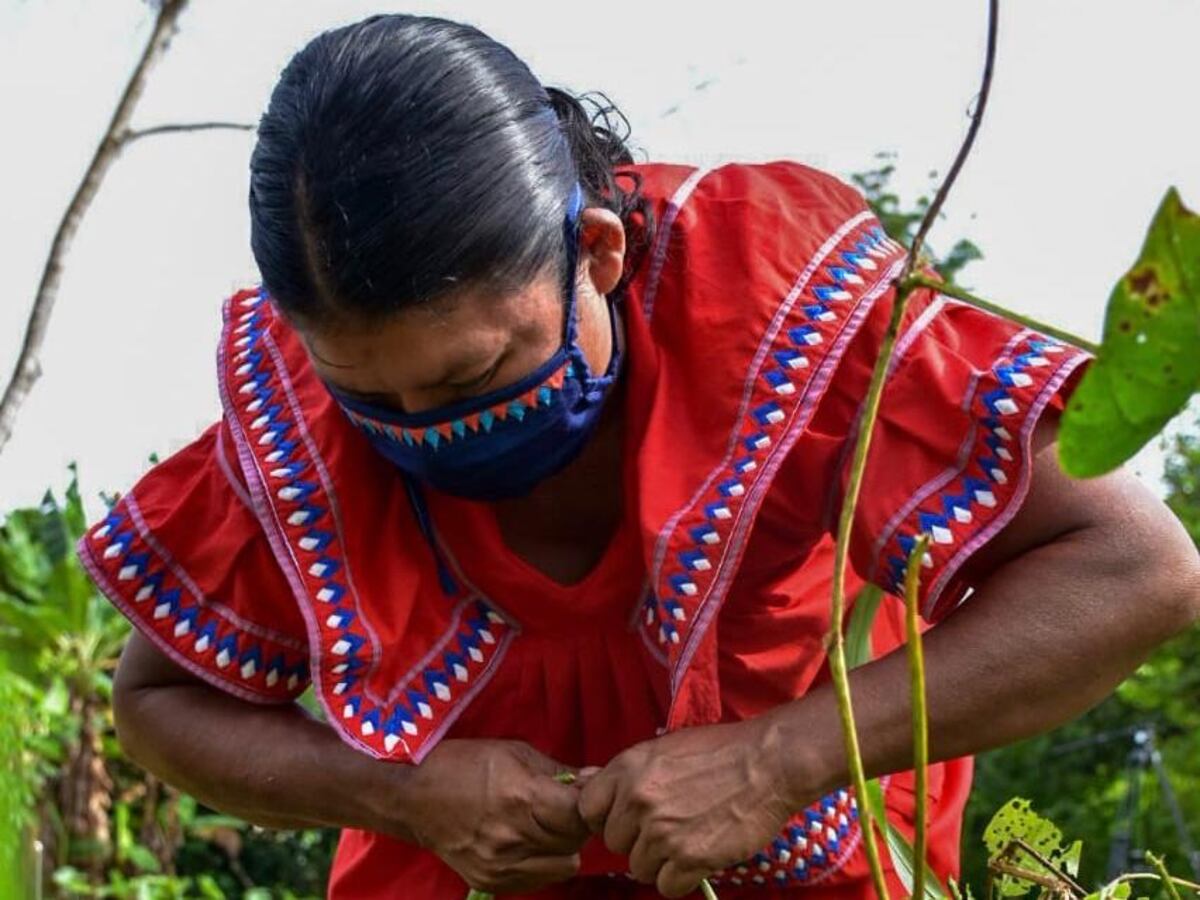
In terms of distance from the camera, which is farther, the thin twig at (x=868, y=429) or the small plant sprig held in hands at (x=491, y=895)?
the small plant sprig held in hands at (x=491, y=895)

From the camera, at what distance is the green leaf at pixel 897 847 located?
1570 mm

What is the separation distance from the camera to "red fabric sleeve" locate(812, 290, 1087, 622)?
1595 millimetres

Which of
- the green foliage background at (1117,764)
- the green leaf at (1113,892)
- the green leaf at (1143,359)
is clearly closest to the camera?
the green leaf at (1143,359)

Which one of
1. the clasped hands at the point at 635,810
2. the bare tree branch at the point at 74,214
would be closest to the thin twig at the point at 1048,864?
the clasped hands at the point at 635,810

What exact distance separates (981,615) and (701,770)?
269 millimetres

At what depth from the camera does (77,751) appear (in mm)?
4441

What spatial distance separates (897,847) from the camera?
69.0 inches

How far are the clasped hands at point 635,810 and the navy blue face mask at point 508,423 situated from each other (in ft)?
0.87

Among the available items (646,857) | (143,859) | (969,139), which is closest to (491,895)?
(646,857)

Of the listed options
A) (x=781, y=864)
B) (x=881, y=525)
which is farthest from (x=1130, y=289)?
(x=781, y=864)

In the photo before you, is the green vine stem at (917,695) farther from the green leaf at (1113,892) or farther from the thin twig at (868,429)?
the green leaf at (1113,892)

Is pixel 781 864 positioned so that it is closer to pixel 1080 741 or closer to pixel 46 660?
pixel 46 660

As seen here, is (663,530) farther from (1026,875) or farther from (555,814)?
(1026,875)

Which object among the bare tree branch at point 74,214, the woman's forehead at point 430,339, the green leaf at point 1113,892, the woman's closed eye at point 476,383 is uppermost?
the woman's forehead at point 430,339
